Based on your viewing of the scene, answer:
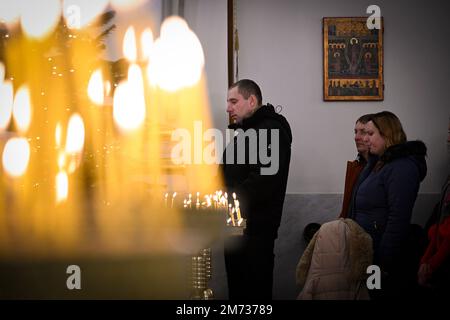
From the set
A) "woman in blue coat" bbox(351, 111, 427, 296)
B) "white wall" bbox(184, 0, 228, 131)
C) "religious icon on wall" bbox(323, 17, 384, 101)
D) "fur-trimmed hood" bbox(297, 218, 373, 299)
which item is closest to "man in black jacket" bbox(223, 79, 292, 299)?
"woman in blue coat" bbox(351, 111, 427, 296)

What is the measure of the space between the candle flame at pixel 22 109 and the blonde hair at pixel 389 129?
5.70ft

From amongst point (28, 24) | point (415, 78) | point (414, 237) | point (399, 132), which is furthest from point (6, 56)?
point (415, 78)

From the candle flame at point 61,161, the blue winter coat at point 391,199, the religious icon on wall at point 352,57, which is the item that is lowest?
the blue winter coat at point 391,199

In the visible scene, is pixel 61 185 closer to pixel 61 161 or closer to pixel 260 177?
pixel 61 161

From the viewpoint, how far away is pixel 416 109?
177 inches

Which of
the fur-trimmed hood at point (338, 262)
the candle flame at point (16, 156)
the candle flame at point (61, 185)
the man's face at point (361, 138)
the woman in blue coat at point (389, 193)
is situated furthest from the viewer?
the man's face at point (361, 138)

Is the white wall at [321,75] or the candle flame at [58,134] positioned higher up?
the white wall at [321,75]

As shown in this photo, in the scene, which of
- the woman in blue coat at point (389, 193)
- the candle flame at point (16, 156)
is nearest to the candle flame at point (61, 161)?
the candle flame at point (16, 156)

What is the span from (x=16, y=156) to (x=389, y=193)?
2.00 metres

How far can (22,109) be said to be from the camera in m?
3.17

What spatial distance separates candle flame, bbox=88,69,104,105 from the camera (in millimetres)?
3342

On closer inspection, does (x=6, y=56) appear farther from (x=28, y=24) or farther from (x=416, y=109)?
(x=416, y=109)

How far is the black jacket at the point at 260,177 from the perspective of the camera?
3066mm

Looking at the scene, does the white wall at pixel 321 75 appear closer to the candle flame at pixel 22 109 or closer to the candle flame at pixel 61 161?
the candle flame at pixel 22 109
